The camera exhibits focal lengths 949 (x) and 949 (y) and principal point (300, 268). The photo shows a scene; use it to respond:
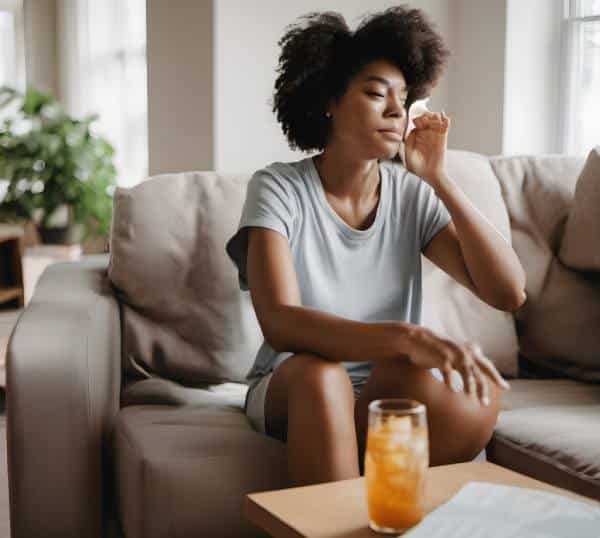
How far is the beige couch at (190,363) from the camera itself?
1.51 m

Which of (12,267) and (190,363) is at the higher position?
(190,363)

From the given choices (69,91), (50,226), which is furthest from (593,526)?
(69,91)

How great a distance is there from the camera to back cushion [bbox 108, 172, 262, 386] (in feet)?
6.36

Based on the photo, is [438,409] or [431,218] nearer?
[438,409]

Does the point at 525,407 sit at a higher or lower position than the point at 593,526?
lower

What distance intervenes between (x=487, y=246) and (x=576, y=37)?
1526mm

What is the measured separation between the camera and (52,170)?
18.6 feet

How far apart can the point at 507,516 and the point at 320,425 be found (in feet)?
1.17

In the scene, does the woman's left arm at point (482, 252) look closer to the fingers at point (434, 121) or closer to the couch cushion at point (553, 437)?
the fingers at point (434, 121)

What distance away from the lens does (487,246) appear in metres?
1.74

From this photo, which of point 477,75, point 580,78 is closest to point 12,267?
point 477,75

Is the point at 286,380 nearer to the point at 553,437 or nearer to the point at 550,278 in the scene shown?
the point at 553,437

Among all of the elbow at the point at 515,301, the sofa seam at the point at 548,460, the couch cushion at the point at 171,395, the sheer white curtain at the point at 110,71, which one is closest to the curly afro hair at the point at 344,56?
the elbow at the point at 515,301

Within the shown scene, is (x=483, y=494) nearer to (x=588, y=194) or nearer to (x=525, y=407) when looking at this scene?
(x=525, y=407)
